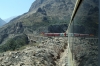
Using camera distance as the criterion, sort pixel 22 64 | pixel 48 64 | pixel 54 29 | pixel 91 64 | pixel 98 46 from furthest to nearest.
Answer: pixel 54 29, pixel 48 64, pixel 22 64, pixel 91 64, pixel 98 46

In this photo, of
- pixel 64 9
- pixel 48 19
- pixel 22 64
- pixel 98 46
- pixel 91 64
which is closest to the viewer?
pixel 98 46

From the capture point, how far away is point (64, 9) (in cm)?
15225

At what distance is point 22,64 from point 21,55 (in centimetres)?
337

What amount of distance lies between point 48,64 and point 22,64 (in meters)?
2.27

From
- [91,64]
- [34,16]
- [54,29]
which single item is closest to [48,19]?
[34,16]

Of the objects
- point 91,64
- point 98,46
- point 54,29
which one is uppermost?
point 98,46

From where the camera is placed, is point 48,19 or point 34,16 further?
point 34,16

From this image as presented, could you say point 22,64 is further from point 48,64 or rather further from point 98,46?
point 98,46

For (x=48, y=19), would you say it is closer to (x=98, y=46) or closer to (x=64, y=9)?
(x=64, y=9)

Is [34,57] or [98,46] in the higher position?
[98,46]

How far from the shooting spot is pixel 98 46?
4.73 feet

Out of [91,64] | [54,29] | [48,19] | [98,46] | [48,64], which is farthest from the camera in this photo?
[48,19]

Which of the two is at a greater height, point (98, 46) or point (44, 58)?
point (98, 46)

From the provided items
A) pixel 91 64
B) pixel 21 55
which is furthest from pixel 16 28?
pixel 91 64
